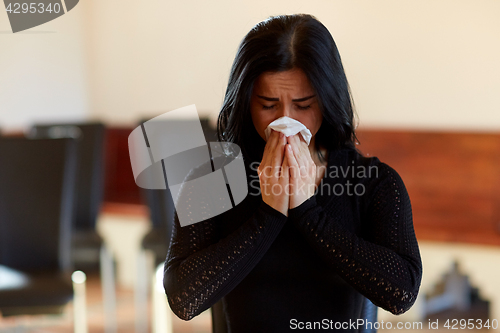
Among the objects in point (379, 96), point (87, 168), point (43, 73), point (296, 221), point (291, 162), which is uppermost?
point (291, 162)

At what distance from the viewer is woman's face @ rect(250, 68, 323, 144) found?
901 mm

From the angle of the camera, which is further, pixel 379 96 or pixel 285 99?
pixel 379 96

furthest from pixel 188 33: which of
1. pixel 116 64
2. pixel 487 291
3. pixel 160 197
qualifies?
pixel 487 291

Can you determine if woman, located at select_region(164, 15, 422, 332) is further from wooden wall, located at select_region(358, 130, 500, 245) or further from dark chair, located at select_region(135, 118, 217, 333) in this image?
wooden wall, located at select_region(358, 130, 500, 245)

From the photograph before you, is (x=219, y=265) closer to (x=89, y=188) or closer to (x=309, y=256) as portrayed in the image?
(x=309, y=256)

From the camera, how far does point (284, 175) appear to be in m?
0.90

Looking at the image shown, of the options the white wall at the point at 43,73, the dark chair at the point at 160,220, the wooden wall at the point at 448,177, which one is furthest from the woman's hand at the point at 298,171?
the white wall at the point at 43,73

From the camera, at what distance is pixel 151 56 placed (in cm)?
335

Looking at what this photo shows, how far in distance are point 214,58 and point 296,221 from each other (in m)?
2.38

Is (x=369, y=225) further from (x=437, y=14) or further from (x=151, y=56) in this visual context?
(x=151, y=56)

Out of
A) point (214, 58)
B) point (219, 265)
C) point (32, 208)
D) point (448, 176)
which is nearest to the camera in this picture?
point (219, 265)

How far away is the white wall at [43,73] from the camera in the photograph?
3068mm

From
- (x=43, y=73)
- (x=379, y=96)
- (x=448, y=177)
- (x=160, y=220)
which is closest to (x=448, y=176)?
(x=448, y=177)

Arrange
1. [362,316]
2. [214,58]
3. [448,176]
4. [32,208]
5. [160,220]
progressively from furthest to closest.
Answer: [214,58] → [448,176] → [160,220] → [32,208] → [362,316]
